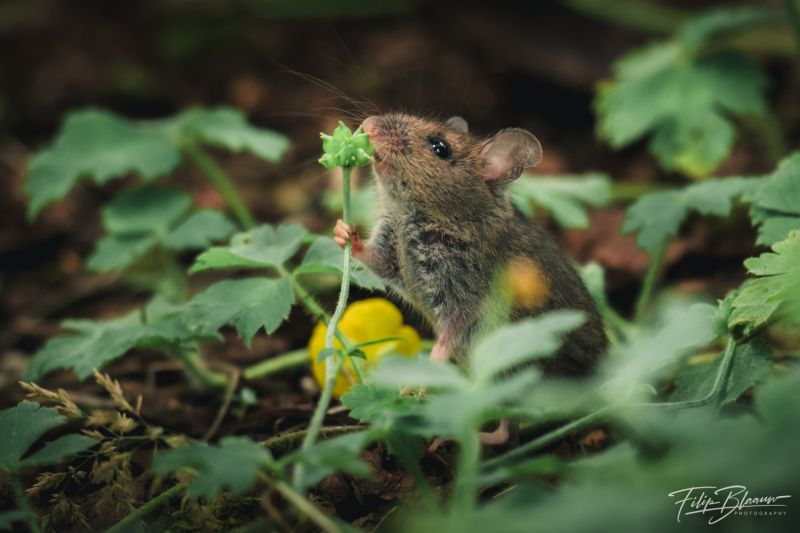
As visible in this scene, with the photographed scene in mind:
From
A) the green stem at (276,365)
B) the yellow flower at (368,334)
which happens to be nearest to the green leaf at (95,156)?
the green stem at (276,365)

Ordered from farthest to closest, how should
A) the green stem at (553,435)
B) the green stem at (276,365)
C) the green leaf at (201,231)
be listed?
the green leaf at (201,231) → the green stem at (276,365) → the green stem at (553,435)

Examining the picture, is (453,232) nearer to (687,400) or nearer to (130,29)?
(687,400)

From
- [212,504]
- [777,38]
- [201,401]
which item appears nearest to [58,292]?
[201,401]

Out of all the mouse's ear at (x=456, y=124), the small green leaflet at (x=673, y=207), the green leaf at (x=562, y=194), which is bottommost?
the small green leaflet at (x=673, y=207)

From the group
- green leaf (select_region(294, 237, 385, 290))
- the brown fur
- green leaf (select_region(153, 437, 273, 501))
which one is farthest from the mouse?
green leaf (select_region(153, 437, 273, 501))

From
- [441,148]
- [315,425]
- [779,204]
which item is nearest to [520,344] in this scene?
[315,425]

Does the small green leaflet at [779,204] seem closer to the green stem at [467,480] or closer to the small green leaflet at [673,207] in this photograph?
the small green leaflet at [673,207]

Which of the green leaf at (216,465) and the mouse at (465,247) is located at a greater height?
the mouse at (465,247)
